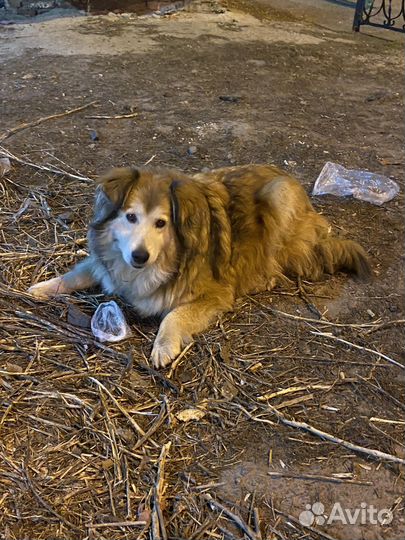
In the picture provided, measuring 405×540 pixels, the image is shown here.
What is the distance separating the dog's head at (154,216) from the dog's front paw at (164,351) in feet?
1.36

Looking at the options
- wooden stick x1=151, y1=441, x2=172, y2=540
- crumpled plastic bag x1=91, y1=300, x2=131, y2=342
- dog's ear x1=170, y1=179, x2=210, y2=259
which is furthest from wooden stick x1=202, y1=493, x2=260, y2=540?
dog's ear x1=170, y1=179, x2=210, y2=259

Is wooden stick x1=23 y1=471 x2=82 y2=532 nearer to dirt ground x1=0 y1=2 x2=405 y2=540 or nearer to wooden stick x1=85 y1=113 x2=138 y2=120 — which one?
dirt ground x1=0 y1=2 x2=405 y2=540

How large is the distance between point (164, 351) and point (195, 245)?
1.94 feet

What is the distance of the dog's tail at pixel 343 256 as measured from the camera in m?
3.78

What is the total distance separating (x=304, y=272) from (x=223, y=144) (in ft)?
7.00

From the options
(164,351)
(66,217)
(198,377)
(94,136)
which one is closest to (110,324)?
(164,351)

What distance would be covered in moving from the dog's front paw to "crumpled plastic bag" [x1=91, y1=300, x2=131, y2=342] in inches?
8.4

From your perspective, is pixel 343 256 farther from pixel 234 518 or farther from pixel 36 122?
pixel 36 122

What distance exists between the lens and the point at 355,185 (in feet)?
15.9

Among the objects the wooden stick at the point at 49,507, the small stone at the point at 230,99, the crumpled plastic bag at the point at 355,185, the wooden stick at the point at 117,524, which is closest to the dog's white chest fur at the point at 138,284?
the wooden stick at the point at 49,507

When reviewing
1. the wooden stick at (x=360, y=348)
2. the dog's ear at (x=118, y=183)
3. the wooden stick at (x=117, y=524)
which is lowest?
the wooden stick at (x=360, y=348)

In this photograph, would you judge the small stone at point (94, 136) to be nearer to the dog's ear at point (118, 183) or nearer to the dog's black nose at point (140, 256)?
the dog's ear at point (118, 183)

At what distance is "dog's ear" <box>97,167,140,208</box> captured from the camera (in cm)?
306

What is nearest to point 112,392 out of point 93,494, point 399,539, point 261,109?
point 93,494
